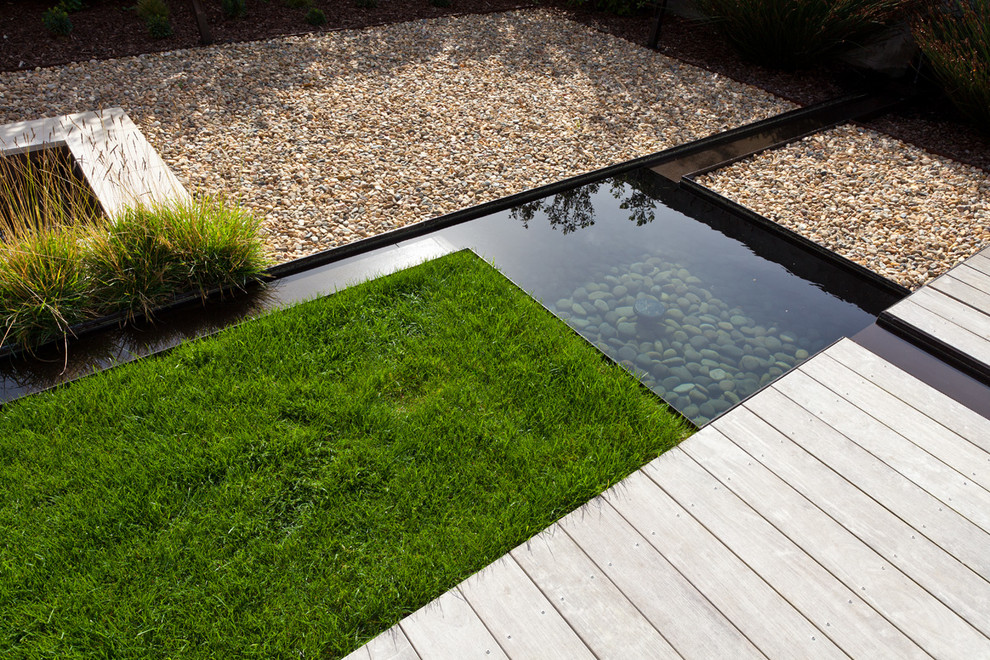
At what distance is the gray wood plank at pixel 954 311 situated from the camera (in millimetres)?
2861

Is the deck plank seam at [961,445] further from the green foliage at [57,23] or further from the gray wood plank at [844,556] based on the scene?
the green foliage at [57,23]

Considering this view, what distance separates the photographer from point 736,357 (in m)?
2.83

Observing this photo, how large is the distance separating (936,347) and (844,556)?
4.54 feet

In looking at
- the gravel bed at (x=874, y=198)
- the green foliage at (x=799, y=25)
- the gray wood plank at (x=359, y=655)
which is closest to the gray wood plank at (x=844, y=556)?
the gray wood plank at (x=359, y=655)

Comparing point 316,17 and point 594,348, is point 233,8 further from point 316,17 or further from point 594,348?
point 594,348

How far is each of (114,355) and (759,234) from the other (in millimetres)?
3425

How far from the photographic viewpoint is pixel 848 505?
209 cm

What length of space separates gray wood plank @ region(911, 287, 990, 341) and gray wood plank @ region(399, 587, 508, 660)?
2616 mm

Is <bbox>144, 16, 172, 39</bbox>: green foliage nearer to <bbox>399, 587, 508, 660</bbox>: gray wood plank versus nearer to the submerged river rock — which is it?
the submerged river rock

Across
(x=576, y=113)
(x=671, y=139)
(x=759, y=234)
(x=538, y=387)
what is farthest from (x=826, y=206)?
(x=538, y=387)

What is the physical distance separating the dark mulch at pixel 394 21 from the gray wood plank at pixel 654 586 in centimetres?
422

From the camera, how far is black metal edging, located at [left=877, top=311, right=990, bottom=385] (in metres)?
2.65

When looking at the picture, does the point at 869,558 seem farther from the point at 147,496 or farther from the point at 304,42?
the point at 304,42

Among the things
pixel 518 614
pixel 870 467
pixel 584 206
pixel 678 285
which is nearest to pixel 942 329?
pixel 870 467
